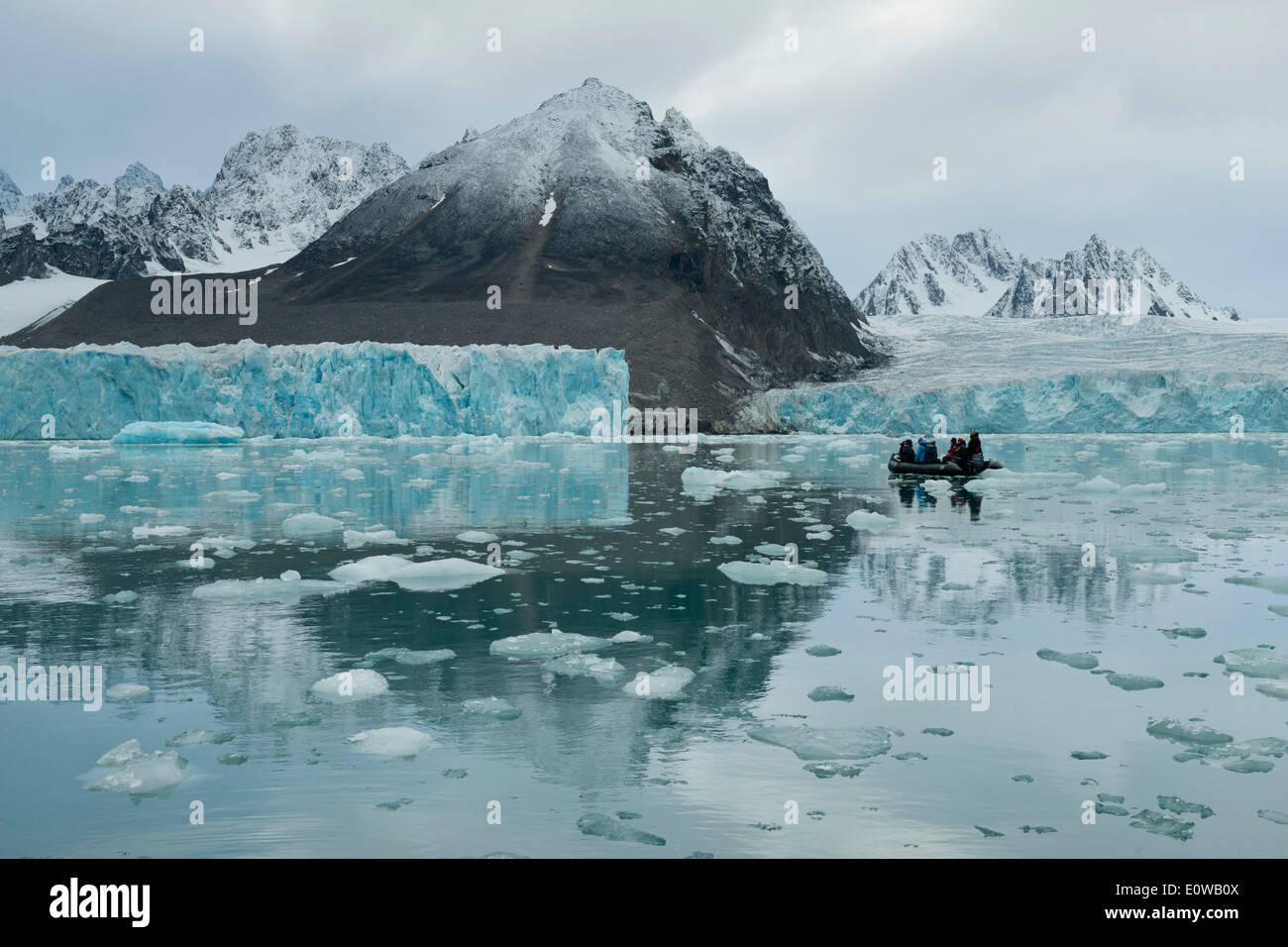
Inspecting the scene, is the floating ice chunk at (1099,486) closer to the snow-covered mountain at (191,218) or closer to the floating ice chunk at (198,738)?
the floating ice chunk at (198,738)

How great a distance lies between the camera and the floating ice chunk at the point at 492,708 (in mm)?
6160

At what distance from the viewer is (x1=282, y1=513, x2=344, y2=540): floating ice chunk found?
14.6m

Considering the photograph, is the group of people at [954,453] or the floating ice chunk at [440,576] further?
the group of people at [954,453]

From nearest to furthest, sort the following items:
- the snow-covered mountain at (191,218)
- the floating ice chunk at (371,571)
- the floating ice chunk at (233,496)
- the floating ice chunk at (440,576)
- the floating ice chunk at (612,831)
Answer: the floating ice chunk at (612,831) < the floating ice chunk at (440,576) < the floating ice chunk at (371,571) < the floating ice chunk at (233,496) < the snow-covered mountain at (191,218)

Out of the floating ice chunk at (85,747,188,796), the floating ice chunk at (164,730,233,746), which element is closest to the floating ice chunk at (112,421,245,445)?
the floating ice chunk at (164,730,233,746)

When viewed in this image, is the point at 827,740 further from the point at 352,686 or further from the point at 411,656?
the point at 411,656

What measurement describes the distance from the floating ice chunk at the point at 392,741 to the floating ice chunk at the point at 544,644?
1914 mm

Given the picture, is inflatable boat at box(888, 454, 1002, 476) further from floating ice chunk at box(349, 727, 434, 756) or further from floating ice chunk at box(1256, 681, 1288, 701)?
floating ice chunk at box(349, 727, 434, 756)

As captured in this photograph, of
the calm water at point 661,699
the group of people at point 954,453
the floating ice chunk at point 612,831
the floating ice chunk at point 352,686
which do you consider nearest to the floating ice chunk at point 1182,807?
the calm water at point 661,699

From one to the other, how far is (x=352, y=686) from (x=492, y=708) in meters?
1.07

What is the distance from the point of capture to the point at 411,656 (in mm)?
7500

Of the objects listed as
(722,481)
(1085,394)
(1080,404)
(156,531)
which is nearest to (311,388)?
(722,481)

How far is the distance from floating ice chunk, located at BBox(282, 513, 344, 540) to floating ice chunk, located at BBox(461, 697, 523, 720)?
29.3 feet
